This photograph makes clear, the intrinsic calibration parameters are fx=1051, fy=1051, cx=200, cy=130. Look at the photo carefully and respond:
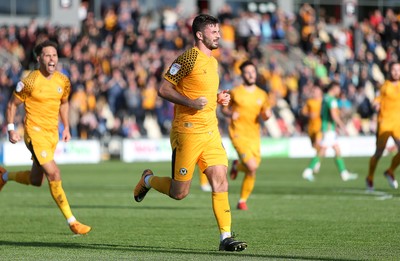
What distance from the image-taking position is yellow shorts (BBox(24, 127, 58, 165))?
13.5 m

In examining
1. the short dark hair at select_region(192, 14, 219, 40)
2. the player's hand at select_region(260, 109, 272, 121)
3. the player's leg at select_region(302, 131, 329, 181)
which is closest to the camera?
the short dark hair at select_region(192, 14, 219, 40)

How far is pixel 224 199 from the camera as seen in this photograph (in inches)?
443

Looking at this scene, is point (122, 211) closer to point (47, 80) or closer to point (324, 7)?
point (47, 80)

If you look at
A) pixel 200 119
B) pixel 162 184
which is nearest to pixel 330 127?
pixel 162 184

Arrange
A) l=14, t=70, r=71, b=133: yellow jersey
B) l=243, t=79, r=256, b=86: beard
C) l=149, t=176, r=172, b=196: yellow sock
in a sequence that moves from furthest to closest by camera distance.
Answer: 1. l=243, t=79, r=256, b=86: beard
2. l=14, t=70, r=71, b=133: yellow jersey
3. l=149, t=176, r=172, b=196: yellow sock

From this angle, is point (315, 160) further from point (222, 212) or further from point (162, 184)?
point (222, 212)

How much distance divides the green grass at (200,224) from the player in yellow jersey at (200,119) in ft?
2.36

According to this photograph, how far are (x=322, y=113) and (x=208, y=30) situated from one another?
15.3m

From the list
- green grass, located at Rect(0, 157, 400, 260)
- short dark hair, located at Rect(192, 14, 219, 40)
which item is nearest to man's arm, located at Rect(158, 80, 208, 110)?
short dark hair, located at Rect(192, 14, 219, 40)

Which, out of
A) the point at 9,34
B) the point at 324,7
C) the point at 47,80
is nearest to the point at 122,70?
the point at 9,34

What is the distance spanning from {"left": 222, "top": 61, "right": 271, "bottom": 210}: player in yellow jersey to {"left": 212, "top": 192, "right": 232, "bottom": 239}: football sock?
5.90 m

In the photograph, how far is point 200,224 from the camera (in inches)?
583

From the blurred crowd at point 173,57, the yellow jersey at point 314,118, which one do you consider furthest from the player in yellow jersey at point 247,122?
the blurred crowd at point 173,57

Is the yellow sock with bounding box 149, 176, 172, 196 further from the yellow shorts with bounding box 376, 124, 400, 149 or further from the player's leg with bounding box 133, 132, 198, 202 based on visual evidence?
the yellow shorts with bounding box 376, 124, 400, 149
